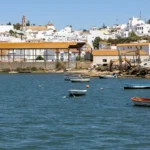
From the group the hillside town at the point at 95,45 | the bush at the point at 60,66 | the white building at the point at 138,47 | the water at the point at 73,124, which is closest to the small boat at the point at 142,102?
the water at the point at 73,124

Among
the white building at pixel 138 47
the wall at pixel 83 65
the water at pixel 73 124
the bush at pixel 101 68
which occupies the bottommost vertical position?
the water at pixel 73 124

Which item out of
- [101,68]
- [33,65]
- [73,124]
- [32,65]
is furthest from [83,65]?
[73,124]

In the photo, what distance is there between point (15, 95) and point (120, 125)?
2498 centimetres

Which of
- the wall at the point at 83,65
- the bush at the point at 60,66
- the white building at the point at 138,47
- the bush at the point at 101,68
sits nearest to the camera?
the bush at the point at 101,68

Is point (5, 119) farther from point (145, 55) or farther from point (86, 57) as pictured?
point (86, 57)

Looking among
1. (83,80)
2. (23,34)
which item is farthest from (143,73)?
(23,34)

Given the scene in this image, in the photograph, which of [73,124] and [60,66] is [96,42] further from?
[73,124]

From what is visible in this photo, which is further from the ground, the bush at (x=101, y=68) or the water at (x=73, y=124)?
the bush at (x=101, y=68)

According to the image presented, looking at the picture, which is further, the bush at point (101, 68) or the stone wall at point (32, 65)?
the stone wall at point (32, 65)

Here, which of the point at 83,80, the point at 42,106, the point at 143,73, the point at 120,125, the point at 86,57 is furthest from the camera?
the point at 86,57

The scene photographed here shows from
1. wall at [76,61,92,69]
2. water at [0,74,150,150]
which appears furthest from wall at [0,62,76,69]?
water at [0,74,150,150]

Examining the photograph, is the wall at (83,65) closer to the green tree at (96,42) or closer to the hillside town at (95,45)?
the hillside town at (95,45)

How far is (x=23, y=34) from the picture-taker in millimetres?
194750

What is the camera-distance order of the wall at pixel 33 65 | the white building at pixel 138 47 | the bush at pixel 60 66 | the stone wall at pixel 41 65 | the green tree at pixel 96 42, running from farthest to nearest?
the green tree at pixel 96 42 < the white building at pixel 138 47 < the wall at pixel 33 65 < the stone wall at pixel 41 65 < the bush at pixel 60 66
